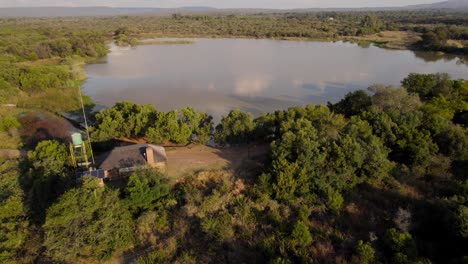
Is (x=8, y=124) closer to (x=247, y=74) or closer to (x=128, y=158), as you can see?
(x=128, y=158)

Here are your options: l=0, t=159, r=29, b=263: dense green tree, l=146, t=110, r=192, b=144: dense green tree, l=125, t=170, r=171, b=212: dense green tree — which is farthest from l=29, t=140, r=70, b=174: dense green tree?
l=146, t=110, r=192, b=144: dense green tree

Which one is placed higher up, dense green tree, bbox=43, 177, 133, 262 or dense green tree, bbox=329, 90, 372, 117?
dense green tree, bbox=329, 90, 372, 117

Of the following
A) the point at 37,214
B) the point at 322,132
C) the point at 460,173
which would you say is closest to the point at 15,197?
the point at 37,214

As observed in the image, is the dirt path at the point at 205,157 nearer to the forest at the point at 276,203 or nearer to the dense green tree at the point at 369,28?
Answer: the forest at the point at 276,203

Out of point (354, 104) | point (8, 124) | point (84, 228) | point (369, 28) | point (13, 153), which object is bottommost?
point (13, 153)

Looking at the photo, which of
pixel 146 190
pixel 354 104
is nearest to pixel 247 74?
pixel 354 104

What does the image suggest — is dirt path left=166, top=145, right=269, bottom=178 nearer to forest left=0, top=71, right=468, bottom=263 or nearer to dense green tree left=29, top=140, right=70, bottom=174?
forest left=0, top=71, right=468, bottom=263
